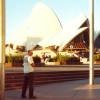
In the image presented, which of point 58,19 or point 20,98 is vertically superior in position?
point 58,19

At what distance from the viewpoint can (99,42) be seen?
253 feet

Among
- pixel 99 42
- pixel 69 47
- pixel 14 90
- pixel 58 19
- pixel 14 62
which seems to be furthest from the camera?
pixel 58 19

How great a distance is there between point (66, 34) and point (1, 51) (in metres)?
62.0

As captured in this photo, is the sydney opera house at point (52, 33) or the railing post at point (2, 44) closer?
the railing post at point (2, 44)

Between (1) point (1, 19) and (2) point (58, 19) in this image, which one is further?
(2) point (58, 19)

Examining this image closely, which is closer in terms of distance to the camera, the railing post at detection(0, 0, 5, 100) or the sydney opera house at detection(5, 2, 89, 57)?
the railing post at detection(0, 0, 5, 100)

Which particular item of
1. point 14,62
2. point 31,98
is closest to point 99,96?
point 31,98

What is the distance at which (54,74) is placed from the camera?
25109 millimetres

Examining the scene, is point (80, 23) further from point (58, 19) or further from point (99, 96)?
point (99, 96)

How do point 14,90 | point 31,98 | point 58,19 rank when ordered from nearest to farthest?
1. point 31,98
2. point 14,90
3. point 58,19

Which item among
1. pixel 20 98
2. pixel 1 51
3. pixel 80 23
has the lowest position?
pixel 20 98

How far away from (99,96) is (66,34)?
55167 millimetres

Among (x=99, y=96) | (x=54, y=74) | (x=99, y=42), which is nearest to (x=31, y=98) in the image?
(x=99, y=96)

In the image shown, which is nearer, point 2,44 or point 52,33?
point 2,44
